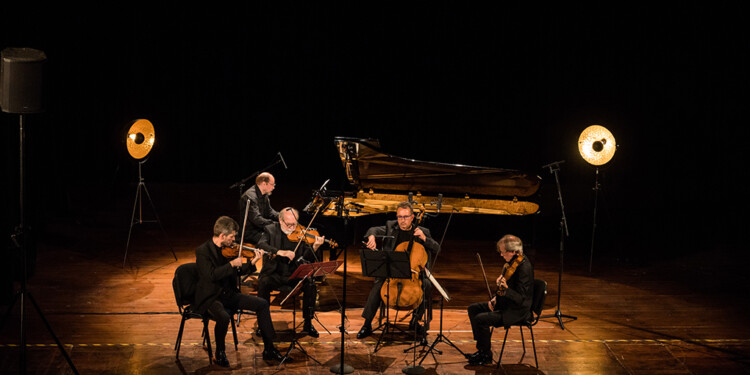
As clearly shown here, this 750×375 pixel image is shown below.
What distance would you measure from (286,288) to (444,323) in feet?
5.31

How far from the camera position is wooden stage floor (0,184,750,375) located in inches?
230

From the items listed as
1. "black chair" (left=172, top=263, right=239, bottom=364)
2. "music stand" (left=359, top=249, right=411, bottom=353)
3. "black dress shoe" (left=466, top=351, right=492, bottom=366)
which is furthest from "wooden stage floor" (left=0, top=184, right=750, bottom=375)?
"music stand" (left=359, top=249, right=411, bottom=353)

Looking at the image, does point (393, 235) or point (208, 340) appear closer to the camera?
point (208, 340)

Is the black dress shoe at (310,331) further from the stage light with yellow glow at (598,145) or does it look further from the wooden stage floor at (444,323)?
the stage light with yellow glow at (598,145)

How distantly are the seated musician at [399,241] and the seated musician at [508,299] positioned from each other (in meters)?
0.62

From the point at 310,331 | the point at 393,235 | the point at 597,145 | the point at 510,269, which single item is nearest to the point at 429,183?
the point at 597,145

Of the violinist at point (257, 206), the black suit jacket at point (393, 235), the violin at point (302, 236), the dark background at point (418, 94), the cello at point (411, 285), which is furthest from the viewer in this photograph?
the dark background at point (418, 94)

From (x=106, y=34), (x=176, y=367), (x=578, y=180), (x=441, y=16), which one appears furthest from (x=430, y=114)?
(x=176, y=367)

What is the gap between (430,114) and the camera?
12.9 metres

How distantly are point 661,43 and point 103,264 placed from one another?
967 cm

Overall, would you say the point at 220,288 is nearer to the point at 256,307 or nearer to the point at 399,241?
the point at 256,307

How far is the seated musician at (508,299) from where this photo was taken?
5.73 m

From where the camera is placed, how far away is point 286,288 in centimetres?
673

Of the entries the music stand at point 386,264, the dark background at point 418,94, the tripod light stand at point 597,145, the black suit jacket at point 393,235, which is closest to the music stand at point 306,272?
the music stand at point 386,264
